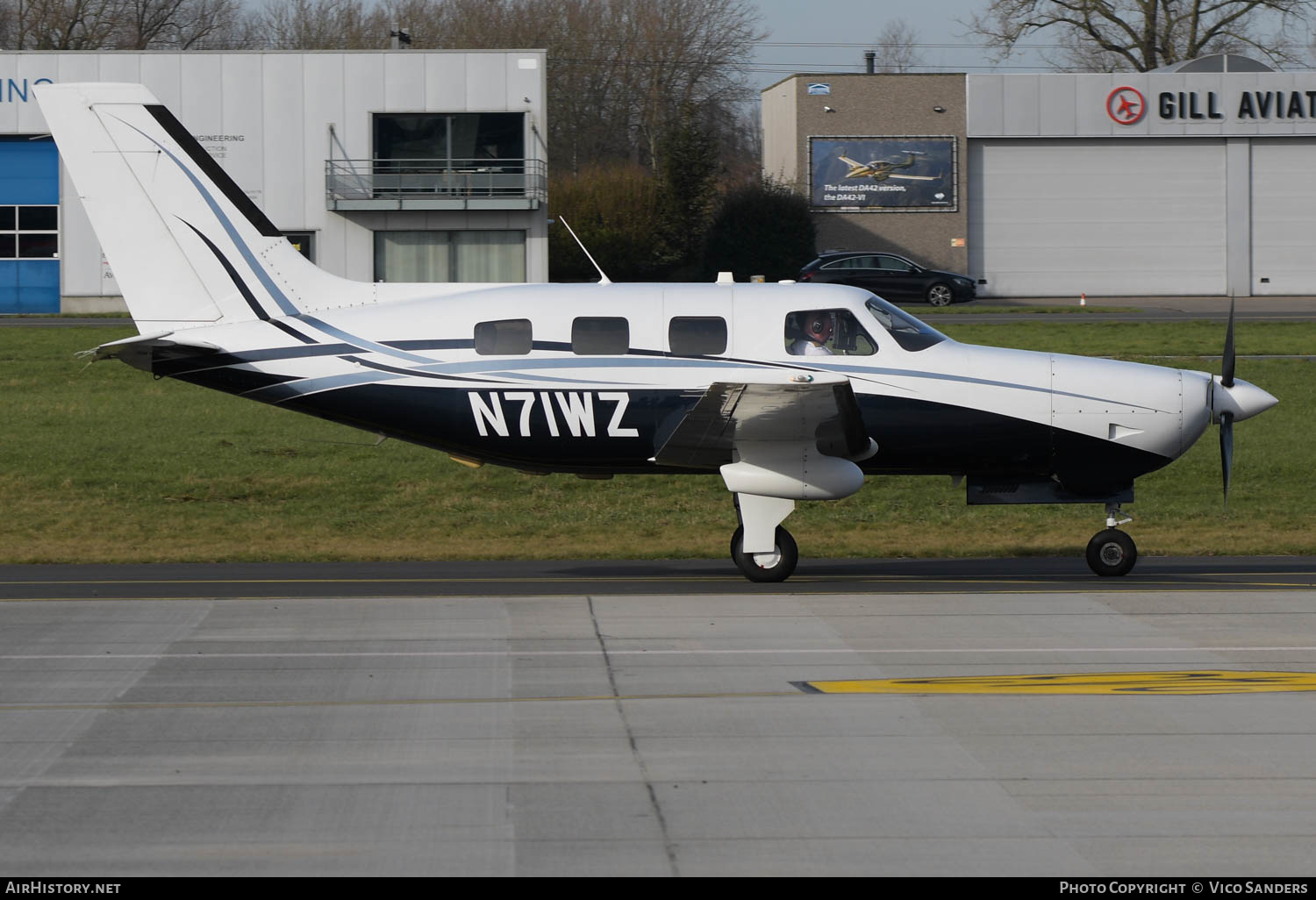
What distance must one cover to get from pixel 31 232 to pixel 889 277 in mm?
26183

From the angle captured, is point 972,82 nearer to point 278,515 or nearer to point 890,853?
point 278,515

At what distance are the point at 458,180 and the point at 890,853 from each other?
4213cm

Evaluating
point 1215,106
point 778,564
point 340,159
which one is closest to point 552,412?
point 778,564

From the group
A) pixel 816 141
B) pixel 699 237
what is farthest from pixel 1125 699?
pixel 816 141

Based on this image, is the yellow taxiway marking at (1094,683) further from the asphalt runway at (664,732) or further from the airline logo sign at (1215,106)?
the airline logo sign at (1215,106)

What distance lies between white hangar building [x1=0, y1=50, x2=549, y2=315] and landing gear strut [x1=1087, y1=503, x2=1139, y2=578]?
33.8 meters

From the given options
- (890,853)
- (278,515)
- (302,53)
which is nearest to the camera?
(890,853)

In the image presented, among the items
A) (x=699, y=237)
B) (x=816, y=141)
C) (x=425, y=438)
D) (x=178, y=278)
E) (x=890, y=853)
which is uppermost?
(x=816, y=141)

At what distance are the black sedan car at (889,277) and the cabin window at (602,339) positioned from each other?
31381mm

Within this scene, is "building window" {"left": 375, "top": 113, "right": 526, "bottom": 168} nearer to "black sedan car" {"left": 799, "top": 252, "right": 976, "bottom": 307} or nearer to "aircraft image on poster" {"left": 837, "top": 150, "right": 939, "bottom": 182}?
"black sedan car" {"left": 799, "top": 252, "right": 976, "bottom": 307}

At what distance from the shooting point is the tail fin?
570 inches

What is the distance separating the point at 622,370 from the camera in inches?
554

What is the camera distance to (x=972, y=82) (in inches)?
2219

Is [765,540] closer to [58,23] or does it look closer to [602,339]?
[602,339]
